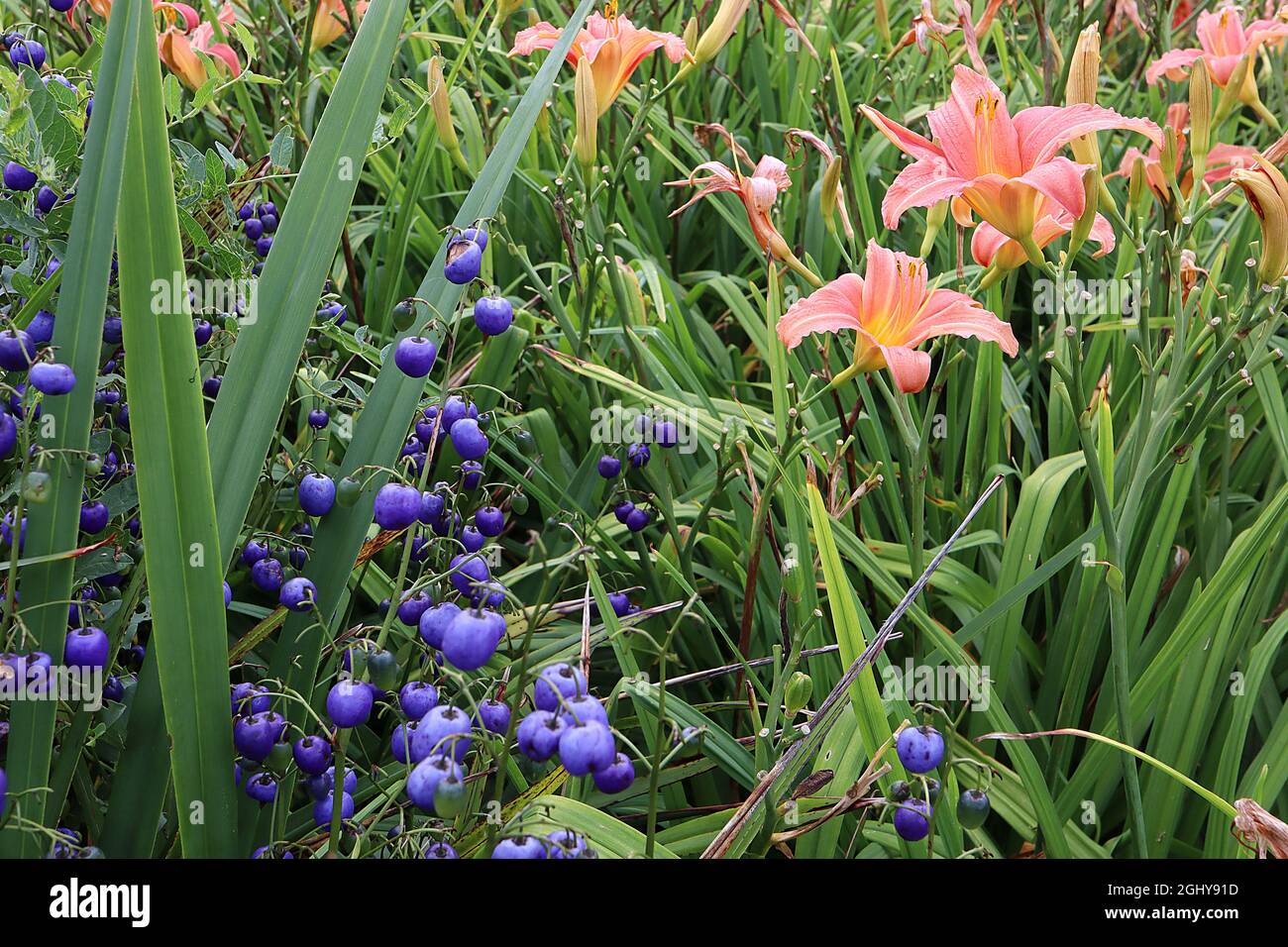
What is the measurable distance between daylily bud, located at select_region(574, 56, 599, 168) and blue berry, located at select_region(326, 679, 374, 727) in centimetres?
104

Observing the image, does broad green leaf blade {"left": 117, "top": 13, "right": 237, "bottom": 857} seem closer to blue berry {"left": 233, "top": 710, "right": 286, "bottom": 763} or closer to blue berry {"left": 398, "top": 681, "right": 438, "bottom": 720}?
blue berry {"left": 233, "top": 710, "right": 286, "bottom": 763}

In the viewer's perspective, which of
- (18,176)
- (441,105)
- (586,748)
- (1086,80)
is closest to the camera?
(586,748)

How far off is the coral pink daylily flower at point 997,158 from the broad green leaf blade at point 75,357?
91 cm

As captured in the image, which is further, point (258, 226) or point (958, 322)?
point (258, 226)

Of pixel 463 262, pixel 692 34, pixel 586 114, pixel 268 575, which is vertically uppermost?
pixel 692 34

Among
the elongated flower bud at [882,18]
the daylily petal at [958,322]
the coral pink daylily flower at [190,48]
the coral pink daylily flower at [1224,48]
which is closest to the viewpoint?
the daylily petal at [958,322]

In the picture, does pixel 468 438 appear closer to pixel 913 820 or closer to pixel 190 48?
pixel 913 820

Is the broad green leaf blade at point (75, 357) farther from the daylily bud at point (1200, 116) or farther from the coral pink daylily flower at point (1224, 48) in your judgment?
the coral pink daylily flower at point (1224, 48)

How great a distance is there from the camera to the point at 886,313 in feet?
4.81

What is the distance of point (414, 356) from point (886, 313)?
666mm

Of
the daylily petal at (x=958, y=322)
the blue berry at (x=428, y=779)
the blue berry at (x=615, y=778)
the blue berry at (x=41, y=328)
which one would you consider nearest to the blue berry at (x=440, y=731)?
the blue berry at (x=428, y=779)

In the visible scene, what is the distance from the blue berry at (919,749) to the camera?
1.03 metres

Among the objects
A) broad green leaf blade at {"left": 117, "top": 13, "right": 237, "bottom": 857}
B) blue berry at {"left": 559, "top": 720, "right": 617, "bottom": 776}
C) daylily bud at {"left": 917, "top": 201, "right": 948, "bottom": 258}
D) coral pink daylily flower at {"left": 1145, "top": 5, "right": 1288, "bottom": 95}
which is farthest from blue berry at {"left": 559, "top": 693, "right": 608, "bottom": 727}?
coral pink daylily flower at {"left": 1145, "top": 5, "right": 1288, "bottom": 95}

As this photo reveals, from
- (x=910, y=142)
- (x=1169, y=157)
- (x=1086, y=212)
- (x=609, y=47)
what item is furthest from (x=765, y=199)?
(x=1169, y=157)
